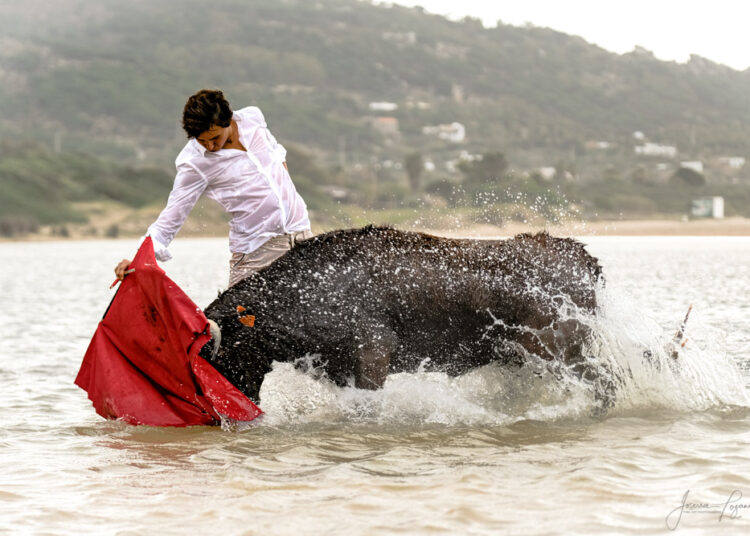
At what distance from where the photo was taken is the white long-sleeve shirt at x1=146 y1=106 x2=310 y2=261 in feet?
19.8

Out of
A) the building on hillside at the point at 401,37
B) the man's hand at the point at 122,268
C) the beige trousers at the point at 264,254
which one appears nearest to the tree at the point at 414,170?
the beige trousers at the point at 264,254

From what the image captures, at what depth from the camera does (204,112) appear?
5.75m

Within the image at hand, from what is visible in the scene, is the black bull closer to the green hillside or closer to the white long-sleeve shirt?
the white long-sleeve shirt

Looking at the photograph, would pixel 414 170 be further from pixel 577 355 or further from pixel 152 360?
pixel 152 360

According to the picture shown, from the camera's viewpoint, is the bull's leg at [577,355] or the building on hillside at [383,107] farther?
Answer: the building on hillside at [383,107]

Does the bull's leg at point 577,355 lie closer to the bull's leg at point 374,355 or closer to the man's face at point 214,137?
the bull's leg at point 374,355

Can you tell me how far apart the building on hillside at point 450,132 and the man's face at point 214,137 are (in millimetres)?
106891

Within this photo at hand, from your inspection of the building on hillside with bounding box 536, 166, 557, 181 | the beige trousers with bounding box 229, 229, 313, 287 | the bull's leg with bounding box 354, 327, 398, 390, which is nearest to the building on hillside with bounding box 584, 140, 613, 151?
the building on hillside with bounding box 536, 166, 557, 181

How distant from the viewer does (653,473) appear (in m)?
5.14

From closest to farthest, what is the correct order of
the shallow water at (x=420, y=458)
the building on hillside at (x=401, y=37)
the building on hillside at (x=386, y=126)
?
the shallow water at (x=420, y=458), the building on hillside at (x=386, y=126), the building on hillside at (x=401, y=37)

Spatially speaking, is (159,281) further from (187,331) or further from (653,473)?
(653,473)

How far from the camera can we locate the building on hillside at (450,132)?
368 ft

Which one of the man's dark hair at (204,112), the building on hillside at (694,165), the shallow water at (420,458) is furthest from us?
the building on hillside at (694,165)

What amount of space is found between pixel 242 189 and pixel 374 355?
1.45 meters
